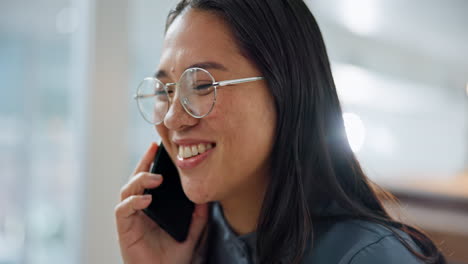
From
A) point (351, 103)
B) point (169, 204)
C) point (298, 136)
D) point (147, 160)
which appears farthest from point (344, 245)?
point (351, 103)

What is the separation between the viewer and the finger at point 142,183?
1.25 m

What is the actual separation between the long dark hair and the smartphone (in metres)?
0.30

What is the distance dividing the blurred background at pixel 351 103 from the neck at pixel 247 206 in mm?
937

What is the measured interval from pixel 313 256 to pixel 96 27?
185cm

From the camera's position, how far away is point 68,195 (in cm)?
351

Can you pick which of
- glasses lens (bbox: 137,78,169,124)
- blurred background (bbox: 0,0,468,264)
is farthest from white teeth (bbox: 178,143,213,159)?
blurred background (bbox: 0,0,468,264)

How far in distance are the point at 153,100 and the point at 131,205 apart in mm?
322

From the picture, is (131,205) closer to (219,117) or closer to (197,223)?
(197,223)

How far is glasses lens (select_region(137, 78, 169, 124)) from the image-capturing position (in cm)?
108

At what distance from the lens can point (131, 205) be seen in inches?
47.5

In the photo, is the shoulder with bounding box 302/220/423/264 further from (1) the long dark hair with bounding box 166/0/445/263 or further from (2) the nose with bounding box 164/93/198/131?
(2) the nose with bounding box 164/93/198/131

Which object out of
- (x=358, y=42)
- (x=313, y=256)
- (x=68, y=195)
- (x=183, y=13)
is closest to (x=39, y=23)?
(x=68, y=195)

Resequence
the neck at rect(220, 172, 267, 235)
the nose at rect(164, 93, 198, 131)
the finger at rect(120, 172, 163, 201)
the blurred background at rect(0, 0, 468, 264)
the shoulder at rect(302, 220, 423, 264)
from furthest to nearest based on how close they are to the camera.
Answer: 1. the blurred background at rect(0, 0, 468, 264)
2. the finger at rect(120, 172, 163, 201)
3. the neck at rect(220, 172, 267, 235)
4. the nose at rect(164, 93, 198, 131)
5. the shoulder at rect(302, 220, 423, 264)

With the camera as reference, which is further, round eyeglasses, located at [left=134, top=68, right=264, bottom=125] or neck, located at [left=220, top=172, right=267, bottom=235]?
neck, located at [left=220, top=172, right=267, bottom=235]
